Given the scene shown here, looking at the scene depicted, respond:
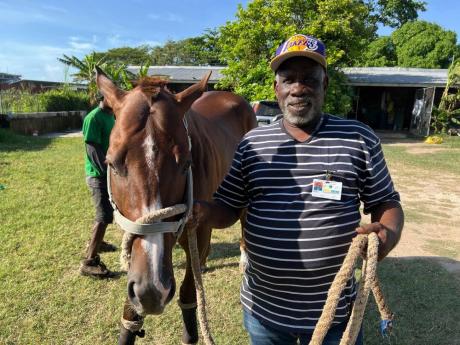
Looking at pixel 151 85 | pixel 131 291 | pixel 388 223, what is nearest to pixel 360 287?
pixel 388 223

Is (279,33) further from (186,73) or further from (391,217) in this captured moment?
(391,217)

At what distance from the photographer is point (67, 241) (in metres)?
5.12

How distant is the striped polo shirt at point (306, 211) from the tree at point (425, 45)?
34847 mm

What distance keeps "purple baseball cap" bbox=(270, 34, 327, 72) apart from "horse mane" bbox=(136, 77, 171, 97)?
25.4 inches

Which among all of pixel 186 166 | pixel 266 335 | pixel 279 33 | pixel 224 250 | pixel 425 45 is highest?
pixel 425 45

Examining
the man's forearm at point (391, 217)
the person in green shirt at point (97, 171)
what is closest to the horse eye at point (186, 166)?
the man's forearm at point (391, 217)

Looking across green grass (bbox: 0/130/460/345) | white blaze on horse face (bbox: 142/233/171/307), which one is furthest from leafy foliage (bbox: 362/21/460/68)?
white blaze on horse face (bbox: 142/233/171/307)

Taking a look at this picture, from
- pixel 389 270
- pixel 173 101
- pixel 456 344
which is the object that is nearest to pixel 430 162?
pixel 389 270

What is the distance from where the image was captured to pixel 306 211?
178cm

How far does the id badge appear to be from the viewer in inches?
68.7

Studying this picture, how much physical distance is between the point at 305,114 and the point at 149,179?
32.8 inches

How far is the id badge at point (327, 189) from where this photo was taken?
5.73ft

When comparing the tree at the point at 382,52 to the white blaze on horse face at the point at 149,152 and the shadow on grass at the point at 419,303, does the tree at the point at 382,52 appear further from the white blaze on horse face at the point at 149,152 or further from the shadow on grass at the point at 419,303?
the white blaze on horse face at the point at 149,152

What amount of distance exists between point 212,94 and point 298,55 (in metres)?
3.66
